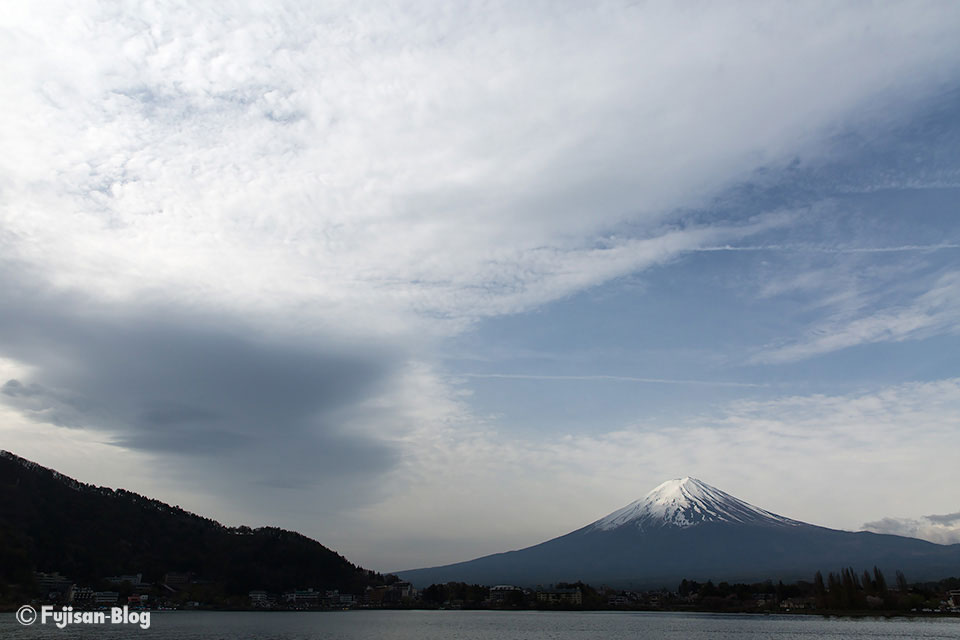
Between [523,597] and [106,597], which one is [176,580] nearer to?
[106,597]

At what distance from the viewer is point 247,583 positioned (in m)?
127

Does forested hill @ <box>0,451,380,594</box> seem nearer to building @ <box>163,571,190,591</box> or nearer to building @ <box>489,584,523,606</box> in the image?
building @ <box>163,571,190,591</box>

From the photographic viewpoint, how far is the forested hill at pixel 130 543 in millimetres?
99500

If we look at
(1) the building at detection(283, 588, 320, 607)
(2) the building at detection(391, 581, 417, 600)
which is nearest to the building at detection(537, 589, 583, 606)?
(2) the building at detection(391, 581, 417, 600)

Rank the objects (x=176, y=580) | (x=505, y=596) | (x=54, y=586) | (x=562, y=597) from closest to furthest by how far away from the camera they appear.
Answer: (x=54, y=586) < (x=176, y=580) < (x=562, y=597) < (x=505, y=596)

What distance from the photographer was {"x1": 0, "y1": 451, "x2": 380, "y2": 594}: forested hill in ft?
326

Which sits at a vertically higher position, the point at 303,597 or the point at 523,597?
the point at 303,597

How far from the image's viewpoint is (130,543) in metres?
120

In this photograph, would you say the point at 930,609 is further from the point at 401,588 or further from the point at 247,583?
the point at 247,583

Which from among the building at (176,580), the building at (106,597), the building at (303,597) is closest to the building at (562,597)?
the building at (303,597)

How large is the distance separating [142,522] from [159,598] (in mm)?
27670

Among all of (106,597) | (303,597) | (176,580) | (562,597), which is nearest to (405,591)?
(303,597)

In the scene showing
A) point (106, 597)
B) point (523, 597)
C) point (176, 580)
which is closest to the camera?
point (106, 597)

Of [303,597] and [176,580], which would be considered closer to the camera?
[176,580]
